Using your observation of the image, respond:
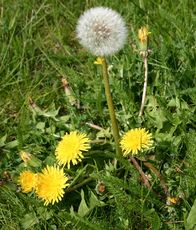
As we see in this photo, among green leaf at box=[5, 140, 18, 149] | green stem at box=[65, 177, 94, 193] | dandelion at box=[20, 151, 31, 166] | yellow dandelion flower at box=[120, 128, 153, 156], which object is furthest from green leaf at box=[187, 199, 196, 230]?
green leaf at box=[5, 140, 18, 149]

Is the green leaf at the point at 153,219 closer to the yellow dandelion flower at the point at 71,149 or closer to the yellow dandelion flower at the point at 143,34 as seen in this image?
the yellow dandelion flower at the point at 71,149

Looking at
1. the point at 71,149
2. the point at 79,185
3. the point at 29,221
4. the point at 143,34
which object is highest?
the point at 143,34

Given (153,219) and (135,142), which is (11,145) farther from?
(153,219)

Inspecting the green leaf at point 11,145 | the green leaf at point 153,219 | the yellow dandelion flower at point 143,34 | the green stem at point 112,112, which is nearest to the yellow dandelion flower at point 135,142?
the green stem at point 112,112

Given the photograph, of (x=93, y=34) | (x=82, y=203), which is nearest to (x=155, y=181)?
(x=82, y=203)

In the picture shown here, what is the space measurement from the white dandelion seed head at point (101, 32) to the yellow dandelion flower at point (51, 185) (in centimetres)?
48

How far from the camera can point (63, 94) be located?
2.43m

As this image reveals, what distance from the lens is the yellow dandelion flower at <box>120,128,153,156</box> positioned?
1884mm

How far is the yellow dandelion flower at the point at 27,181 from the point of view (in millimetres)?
1923

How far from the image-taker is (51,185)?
1898mm

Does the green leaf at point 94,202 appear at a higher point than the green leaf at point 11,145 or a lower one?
higher

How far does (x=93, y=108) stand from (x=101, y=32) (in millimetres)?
667

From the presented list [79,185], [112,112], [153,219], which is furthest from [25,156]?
[153,219]

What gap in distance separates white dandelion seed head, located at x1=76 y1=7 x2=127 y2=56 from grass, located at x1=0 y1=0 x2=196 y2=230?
0.41 m
